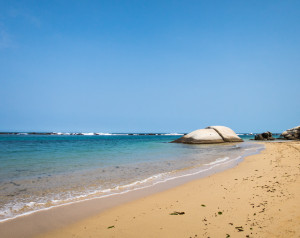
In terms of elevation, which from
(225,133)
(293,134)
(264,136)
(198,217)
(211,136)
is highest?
(293,134)

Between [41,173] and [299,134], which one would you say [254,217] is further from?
[299,134]

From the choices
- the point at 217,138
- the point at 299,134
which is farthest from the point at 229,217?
the point at 299,134

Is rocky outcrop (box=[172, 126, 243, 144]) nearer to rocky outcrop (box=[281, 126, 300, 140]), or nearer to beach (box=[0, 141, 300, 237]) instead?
rocky outcrop (box=[281, 126, 300, 140])

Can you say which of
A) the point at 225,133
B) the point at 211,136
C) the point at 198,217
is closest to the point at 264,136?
the point at 225,133

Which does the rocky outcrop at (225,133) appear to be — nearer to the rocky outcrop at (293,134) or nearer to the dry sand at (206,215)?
the rocky outcrop at (293,134)

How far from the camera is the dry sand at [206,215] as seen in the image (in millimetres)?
3434

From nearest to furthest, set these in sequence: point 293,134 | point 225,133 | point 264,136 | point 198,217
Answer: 1. point 198,217
2. point 225,133
3. point 293,134
4. point 264,136

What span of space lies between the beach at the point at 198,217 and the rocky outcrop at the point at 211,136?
Answer: 2197 centimetres

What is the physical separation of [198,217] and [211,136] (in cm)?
2509

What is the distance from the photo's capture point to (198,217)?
4.02 m

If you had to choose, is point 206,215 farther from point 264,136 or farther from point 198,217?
point 264,136

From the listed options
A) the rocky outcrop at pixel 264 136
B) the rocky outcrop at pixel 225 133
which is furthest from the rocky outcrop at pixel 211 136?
the rocky outcrop at pixel 264 136

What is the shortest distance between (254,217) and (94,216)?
327cm

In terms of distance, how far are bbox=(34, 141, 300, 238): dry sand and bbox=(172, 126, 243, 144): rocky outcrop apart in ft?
71.7
